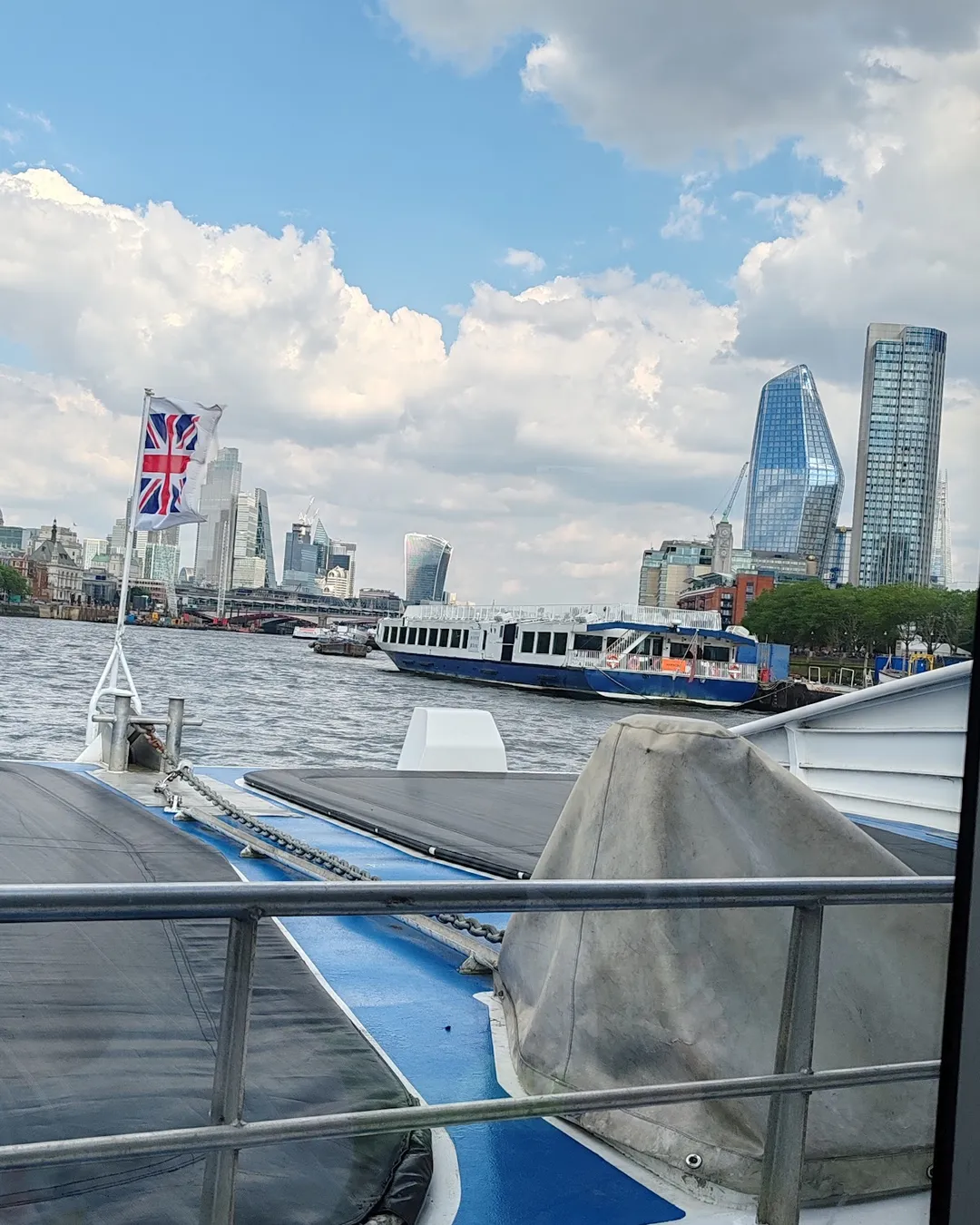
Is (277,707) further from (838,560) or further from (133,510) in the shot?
(838,560)

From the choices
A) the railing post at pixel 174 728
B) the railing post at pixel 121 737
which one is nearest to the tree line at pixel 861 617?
the railing post at pixel 174 728

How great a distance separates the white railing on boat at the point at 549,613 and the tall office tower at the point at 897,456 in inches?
840

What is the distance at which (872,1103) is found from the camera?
4.42 ft

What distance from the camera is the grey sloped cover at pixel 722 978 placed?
1322 mm

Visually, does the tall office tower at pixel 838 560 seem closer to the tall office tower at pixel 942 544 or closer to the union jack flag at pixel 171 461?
the tall office tower at pixel 942 544

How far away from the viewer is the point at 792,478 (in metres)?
1.99

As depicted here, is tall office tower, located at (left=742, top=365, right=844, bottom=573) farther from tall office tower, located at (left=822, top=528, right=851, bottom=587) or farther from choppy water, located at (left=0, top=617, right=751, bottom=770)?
choppy water, located at (left=0, top=617, right=751, bottom=770)

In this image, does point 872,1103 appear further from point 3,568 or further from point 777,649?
point 3,568

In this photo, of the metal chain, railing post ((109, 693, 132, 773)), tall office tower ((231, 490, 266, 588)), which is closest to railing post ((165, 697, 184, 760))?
the metal chain

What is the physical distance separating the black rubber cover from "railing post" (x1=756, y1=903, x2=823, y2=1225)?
1.41 m

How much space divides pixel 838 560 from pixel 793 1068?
0.66m

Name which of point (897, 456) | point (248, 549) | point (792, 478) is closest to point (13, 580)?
point (248, 549)

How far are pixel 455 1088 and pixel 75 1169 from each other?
0.63 metres

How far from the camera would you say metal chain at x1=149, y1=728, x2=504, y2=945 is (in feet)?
6.43
